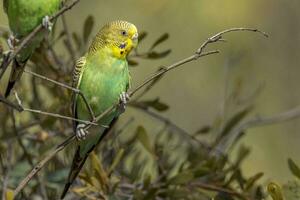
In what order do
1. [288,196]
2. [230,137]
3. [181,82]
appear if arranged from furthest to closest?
[181,82] → [230,137] → [288,196]

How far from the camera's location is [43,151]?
143 inches

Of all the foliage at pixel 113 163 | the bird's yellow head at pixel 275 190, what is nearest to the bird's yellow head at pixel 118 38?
the foliage at pixel 113 163

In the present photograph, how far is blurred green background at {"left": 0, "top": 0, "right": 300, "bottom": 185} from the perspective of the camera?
6930 mm

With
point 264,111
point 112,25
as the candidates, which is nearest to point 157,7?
point 264,111

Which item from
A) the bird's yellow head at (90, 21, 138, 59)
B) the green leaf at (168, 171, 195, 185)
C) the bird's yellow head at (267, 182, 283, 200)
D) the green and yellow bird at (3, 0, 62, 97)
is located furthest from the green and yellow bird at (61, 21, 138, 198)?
the bird's yellow head at (267, 182, 283, 200)

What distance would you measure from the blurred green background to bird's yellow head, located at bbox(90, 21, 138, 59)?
3426mm

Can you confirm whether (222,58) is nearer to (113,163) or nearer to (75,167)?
(113,163)

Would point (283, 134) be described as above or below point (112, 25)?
below

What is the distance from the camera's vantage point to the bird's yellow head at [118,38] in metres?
3.20

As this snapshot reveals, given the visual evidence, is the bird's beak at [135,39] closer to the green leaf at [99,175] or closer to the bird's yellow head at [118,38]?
the bird's yellow head at [118,38]

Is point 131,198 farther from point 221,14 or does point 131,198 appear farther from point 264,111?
point 221,14

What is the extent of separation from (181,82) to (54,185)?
3.99m

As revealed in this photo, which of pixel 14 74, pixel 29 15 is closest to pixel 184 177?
pixel 14 74

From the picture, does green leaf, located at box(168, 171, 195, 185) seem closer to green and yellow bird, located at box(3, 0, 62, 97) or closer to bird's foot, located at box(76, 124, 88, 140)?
bird's foot, located at box(76, 124, 88, 140)
